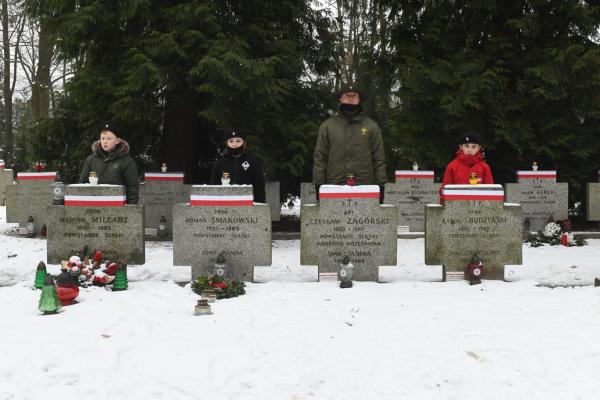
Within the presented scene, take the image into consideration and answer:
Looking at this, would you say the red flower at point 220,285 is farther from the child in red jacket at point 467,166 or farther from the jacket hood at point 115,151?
the child in red jacket at point 467,166

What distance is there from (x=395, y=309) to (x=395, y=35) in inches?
352

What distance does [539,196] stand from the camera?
38.5ft

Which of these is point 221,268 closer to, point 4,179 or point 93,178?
point 93,178

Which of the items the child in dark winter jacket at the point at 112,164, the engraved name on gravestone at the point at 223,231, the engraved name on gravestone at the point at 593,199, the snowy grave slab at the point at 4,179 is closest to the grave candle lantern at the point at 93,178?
the child in dark winter jacket at the point at 112,164

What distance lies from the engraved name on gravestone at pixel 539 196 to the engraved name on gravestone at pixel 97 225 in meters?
7.63

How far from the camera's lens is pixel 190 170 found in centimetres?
1252

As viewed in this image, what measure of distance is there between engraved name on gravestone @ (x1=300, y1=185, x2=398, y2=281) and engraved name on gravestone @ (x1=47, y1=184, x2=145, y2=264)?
210 centimetres

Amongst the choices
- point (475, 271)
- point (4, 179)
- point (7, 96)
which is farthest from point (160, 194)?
point (7, 96)

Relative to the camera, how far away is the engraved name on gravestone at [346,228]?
7023mm

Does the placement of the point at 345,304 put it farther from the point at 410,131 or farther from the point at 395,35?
the point at 395,35

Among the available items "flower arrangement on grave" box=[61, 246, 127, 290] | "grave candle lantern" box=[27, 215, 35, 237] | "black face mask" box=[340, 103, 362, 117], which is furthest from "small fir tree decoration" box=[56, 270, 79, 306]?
"grave candle lantern" box=[27, 215, 35, 237]

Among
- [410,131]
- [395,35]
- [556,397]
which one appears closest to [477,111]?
[410,131]

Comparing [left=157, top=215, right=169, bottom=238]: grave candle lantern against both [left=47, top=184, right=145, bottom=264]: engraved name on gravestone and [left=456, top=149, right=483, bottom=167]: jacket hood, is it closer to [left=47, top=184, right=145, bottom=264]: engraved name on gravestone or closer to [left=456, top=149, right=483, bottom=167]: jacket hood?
[left=47, top=184, right=145, bottom=264]: engraved name on gravestone

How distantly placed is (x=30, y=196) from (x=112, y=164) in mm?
5262
